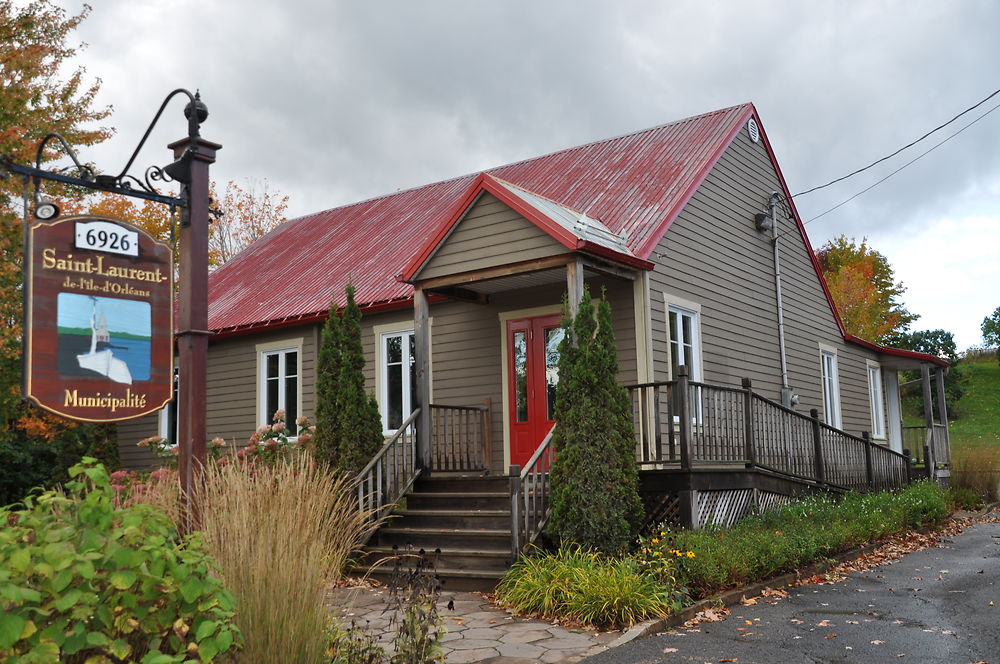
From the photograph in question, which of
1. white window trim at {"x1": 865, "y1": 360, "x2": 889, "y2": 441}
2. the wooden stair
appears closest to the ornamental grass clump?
the wooden stair

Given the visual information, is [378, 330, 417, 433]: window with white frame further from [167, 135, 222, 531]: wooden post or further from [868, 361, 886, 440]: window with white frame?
[868, 361, 886, 440]: window with white frame

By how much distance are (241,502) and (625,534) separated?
458cm

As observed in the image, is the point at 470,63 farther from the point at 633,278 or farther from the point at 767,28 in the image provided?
the point at 633,278

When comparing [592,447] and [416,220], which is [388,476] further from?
[416,220]

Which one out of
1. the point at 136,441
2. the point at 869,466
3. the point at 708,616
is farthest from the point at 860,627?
the point at 136,441

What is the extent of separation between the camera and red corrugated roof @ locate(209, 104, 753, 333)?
12.9 meters

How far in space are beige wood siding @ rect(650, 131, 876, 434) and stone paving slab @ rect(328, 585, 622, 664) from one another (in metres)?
4.70

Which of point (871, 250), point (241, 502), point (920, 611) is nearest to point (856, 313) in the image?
point (871, 250)

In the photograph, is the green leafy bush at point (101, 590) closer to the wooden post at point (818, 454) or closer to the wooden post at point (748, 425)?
the wooden post at point (748, 425)

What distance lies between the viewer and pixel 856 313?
32.9 metres

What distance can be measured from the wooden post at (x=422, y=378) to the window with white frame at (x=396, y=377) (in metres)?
2.29

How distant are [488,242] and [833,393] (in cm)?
958

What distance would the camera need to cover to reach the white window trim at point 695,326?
37.8 ft

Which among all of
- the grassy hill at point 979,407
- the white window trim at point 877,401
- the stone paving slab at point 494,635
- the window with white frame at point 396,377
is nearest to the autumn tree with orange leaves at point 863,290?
the grassy hill at point 979,407
